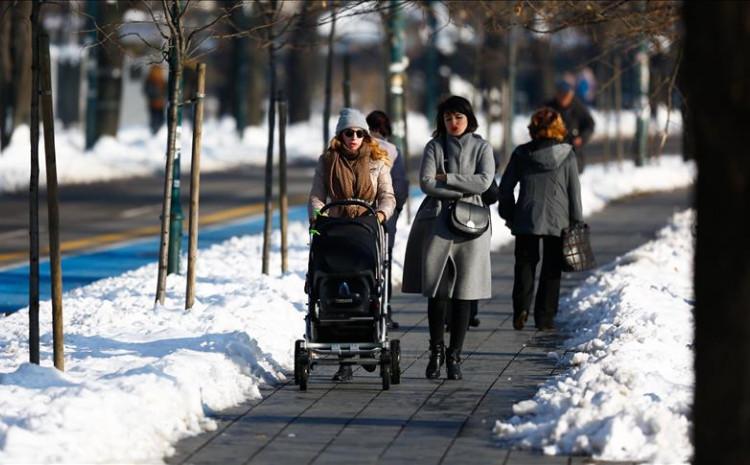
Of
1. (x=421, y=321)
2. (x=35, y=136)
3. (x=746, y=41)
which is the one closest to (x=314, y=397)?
(x=35, y=136)

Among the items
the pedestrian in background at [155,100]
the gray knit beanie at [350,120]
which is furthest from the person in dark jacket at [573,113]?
the pedestrian in background at [155,100]

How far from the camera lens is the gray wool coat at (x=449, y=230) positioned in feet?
34.7

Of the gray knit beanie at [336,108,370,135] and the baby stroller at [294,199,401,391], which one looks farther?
the gray knit beanie at [336,108,370,135]

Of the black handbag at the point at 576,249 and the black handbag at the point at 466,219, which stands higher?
the black handbag at the point at 466,219

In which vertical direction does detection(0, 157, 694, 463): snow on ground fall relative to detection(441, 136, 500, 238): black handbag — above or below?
below

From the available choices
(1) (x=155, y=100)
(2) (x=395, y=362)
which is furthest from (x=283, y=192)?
(1) (x=155, y=100)

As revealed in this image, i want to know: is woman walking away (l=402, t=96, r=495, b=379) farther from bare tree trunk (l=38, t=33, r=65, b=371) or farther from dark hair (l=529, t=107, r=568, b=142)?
dark hair (l=529, t=107, r=568, b=142)

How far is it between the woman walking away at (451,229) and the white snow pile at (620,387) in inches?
31.5

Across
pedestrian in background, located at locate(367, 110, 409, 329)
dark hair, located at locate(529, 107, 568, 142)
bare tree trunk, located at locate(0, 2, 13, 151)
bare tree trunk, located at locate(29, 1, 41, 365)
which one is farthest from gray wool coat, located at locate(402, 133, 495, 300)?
bare tree trunk, located at locate(0, 2, 13, 151)

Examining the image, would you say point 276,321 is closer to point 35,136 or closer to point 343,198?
point 343,198

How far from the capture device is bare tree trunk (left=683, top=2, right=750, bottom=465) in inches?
213

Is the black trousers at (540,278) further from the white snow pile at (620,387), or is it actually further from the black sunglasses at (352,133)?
the black sunglasses at (352,133)

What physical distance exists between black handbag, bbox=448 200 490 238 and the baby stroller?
27.6 inches

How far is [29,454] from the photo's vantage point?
24.0 ft
